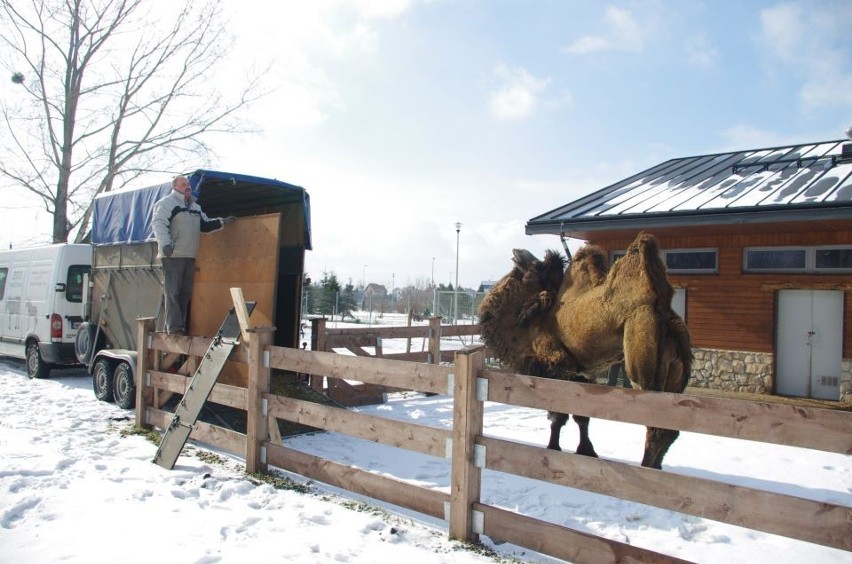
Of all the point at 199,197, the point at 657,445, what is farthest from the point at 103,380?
the point at 657,445

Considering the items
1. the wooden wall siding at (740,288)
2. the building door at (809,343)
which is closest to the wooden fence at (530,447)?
the wooden wall siding at (740,288)

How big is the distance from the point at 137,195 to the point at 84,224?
13.2 m

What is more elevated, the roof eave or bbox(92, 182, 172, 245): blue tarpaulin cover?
the roof eave

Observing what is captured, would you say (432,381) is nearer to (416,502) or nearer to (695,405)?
(416,502)

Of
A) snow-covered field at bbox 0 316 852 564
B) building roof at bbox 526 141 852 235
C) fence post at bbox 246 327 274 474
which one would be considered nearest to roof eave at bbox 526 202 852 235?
building roof at bbox 526 141 852 235

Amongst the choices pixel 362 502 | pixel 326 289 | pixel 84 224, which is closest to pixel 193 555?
pixel 362 502

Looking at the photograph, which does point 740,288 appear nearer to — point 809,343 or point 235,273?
point 809,343

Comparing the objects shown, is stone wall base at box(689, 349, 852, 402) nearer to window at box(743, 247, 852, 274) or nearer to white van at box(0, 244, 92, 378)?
window at box(743, 247, 852, 274)

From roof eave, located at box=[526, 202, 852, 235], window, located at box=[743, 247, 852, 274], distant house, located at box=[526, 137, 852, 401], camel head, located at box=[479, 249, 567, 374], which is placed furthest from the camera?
window, located at box=[743, 247, 852, 274]

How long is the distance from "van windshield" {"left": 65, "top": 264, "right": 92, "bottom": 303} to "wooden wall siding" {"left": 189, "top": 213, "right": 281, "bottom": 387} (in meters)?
4.83

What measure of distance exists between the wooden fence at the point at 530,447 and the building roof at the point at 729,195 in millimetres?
8120

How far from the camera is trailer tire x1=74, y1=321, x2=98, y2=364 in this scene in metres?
9.38

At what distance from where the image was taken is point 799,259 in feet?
36.3

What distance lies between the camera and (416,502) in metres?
4.15
